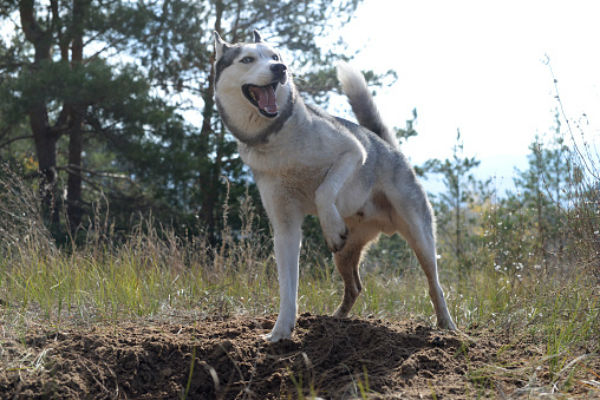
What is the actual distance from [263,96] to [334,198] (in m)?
0.77

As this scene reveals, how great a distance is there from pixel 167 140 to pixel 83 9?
2.82 meters

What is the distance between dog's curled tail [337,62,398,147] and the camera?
4863 millimetres

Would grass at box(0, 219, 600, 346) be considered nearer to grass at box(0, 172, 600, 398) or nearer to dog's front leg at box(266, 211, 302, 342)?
grass at box(0, 172, 600, 398)

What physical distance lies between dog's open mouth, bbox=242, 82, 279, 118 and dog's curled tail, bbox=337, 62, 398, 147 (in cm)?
136

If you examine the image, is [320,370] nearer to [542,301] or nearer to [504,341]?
[504,341]

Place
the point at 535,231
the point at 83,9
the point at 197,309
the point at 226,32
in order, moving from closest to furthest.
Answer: the point at 197,309 → the point at 535,231 → the point at 83,9 → the point at 226,32

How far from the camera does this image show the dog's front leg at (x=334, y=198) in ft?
11.5

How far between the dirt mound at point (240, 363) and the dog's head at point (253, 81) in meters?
1.40

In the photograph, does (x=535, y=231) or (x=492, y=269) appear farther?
(x=535, y=231)

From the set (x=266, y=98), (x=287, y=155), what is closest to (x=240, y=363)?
(x=287, y=155)

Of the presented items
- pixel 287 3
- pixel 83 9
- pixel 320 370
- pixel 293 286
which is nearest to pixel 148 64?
pixel 83 9

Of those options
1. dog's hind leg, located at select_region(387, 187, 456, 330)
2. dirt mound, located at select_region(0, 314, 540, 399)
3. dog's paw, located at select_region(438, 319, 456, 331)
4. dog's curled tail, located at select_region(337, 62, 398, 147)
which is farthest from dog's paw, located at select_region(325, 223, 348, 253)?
dog's curled tail, located at select_region(337, 62, 398, 147)

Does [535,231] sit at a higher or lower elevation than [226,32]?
lower

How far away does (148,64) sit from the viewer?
11375 millimetres
